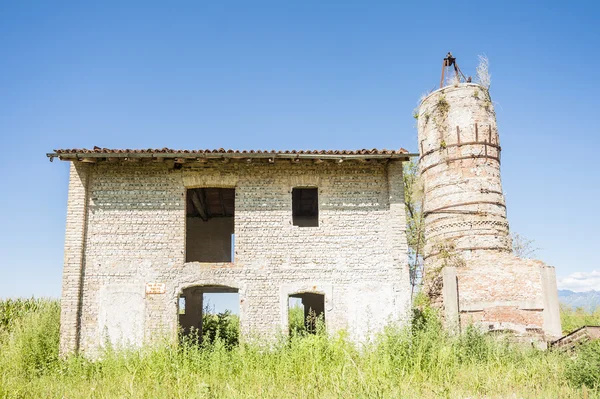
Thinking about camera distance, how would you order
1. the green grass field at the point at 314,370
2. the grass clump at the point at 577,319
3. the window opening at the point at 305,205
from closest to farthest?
the green grass field at the point at 314,370
the window opening at the point at 305,205
the grass clump at the point at 577,319

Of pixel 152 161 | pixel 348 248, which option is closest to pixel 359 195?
pixel 348 248

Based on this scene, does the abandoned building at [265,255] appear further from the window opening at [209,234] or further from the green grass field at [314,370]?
the window opening at [209,234]

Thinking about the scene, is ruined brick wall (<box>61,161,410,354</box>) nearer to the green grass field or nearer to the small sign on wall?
the small sign on wall

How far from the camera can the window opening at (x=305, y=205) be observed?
50.0 feet

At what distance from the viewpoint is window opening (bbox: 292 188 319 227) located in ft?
50.0

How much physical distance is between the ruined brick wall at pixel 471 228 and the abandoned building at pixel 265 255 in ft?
0.17

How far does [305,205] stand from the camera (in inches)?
655

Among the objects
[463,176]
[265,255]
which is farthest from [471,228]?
[265,255]

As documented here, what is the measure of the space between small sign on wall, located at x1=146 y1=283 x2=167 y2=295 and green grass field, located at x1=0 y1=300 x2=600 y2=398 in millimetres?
1356

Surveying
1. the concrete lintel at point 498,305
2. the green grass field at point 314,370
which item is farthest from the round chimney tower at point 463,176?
the green grass field at point 314,370

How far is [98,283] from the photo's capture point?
11500 millimetres

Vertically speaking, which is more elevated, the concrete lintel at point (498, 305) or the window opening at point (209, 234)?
the window opening at point (209, 234)

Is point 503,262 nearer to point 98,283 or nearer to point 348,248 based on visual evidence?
point 348,248

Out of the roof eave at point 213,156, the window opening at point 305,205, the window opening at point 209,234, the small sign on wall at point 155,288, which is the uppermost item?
the roof eave at point 213,156
